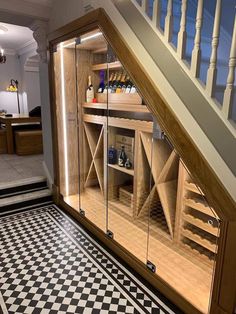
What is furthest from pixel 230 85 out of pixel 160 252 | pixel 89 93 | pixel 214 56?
pixel 89 93

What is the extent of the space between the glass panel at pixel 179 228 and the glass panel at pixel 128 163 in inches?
6.3

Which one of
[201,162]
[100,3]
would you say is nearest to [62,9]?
[100,3]

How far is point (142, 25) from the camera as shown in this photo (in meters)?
1.67

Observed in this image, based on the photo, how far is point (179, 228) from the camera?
224 cm

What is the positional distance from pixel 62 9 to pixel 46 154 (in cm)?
176

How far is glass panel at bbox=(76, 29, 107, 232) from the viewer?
2.95 metres

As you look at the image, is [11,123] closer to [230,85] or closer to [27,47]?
[27,47]

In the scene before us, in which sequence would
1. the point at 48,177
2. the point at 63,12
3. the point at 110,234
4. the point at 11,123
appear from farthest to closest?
the point at 11,123, the point at 48,177, the point at 63,12, the point at 110,234

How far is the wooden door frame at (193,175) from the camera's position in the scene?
1.29 m

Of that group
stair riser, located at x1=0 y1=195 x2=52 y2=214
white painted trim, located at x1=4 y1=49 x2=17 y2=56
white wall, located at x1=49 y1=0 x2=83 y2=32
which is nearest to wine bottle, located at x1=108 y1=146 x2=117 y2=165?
stair riser, located at x1=0 y1=195 x2=52 y2=214

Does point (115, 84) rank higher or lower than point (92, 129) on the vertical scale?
higher

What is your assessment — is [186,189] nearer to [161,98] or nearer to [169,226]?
[169,226]

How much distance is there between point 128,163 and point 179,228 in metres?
0.94

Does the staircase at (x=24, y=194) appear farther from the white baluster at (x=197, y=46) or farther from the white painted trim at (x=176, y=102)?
the white baluster at (x=197, y=46)
